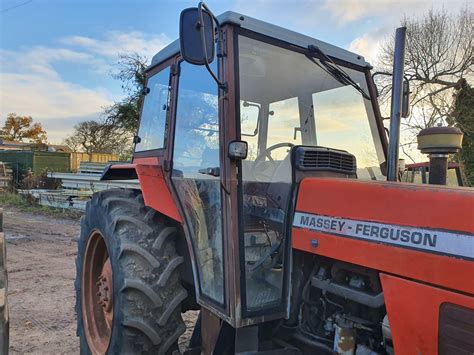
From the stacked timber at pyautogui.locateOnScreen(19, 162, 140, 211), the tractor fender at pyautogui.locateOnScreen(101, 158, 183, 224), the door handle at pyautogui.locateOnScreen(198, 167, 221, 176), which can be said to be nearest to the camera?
the door handle at pyautogui.locateOnScreen(198, 167, 221, 176)

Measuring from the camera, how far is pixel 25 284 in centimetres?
511

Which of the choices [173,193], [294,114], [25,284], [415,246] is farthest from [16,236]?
[415,246]

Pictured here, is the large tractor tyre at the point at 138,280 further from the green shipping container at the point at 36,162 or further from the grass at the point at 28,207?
the green shipping container at the point at 36,162

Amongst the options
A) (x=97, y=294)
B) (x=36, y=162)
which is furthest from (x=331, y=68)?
(x=36, y=162)

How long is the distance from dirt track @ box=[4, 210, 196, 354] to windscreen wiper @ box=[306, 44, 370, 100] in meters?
2.29

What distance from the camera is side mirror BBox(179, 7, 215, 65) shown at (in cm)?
192

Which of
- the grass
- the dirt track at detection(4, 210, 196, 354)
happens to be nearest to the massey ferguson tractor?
the dirt track at detection(4, 210, 196, 354)

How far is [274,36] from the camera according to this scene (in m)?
2.38

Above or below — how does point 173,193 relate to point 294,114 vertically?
below

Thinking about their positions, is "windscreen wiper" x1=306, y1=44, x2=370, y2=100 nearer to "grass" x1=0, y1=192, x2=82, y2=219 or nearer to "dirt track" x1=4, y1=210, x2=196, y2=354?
"dirt track" x1=4, y1=210, x2=196, y2=354

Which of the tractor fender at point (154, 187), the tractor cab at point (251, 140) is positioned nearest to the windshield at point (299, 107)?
the tractor cab at point (251, 140)

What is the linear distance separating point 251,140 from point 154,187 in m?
0.75

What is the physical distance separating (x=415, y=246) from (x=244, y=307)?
902mm

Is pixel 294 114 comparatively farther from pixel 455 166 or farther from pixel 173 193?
pixel 455 166
